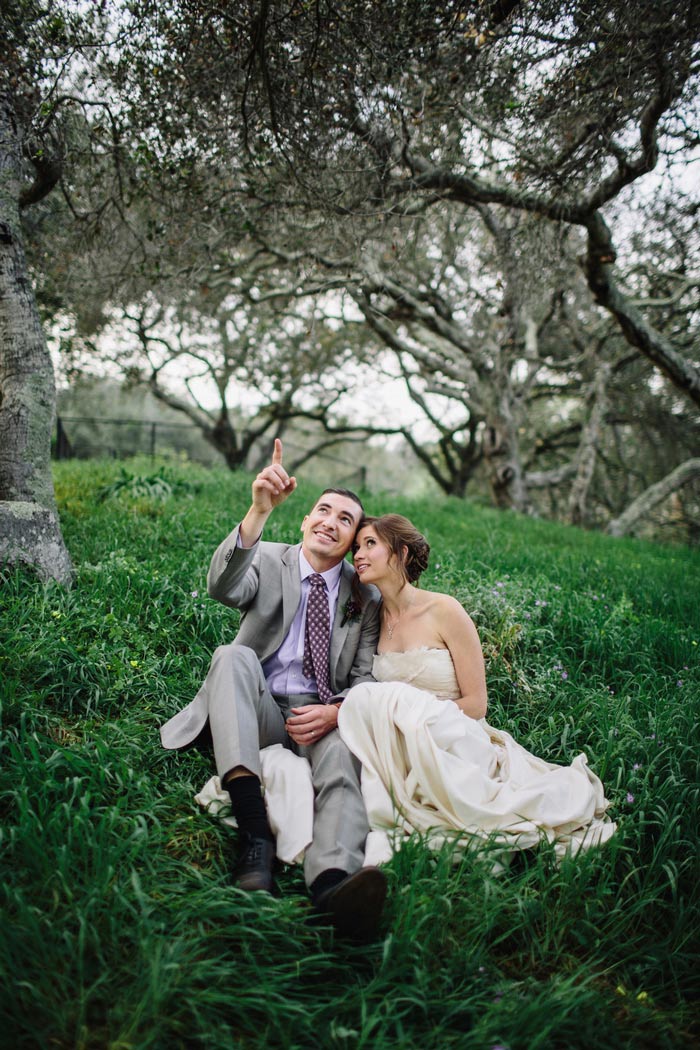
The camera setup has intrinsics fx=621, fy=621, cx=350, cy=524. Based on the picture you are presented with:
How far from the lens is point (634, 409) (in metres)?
15.9

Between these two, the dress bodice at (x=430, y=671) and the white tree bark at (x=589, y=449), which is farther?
the white tree bark at (x=589, y=449)

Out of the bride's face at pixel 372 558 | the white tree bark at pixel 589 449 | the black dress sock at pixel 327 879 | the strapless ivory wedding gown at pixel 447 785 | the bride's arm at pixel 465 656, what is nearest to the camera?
the black dress sock at pixel 327 879

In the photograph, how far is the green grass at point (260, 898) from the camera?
72.9 inches

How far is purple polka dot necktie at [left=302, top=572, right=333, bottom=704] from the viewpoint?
3.14 m

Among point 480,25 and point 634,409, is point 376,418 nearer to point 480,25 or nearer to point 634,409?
point 634,409

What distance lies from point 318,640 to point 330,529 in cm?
57

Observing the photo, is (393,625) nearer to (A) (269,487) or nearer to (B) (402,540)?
(B) (402,540)

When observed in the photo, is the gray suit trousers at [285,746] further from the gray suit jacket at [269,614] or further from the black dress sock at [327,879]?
the gray suit jacket at [269,614]

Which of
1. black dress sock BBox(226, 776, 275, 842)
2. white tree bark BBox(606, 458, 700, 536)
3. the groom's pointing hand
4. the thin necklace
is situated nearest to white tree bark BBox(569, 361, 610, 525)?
white tree bark BBox(606, 458, 700, 536)

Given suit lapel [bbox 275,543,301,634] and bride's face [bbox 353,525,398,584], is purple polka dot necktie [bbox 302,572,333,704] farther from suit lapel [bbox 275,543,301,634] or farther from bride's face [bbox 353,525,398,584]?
bride's face [bbox 353,525,398,584]

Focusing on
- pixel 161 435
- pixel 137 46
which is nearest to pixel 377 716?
pixel 137 46

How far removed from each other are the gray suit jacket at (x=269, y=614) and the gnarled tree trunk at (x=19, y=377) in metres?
1.89

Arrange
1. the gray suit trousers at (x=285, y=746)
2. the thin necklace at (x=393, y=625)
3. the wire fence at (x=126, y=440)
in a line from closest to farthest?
1. the gray suit trousers at (x=285, y=746)
2. the thin necklace at (x=393, y=625)
3. the wire fence at (x=126, y=440)

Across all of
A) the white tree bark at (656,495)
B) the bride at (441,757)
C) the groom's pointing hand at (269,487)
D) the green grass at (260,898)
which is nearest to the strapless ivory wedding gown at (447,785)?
the bride at (441,757)
